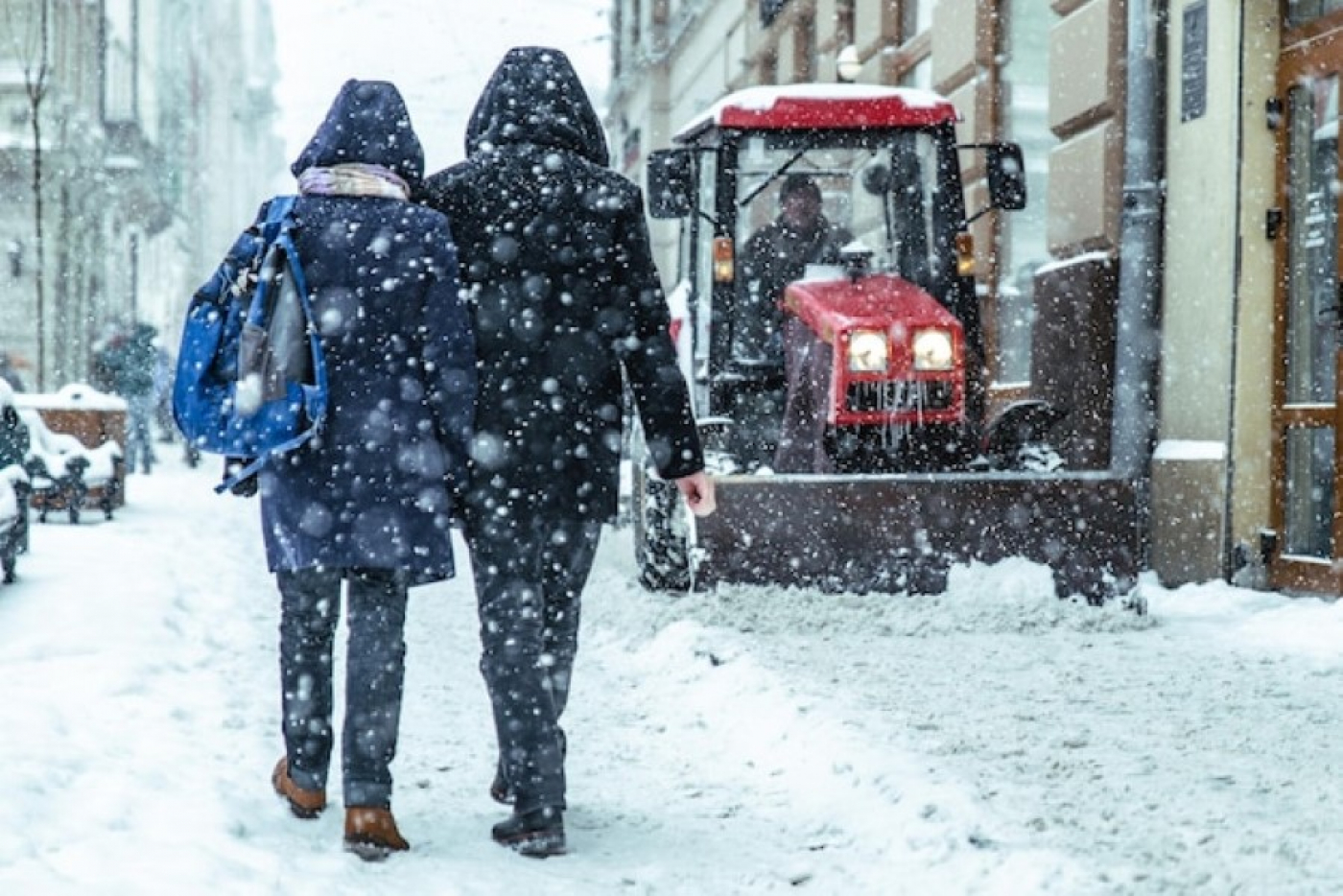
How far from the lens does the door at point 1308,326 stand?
8742mm

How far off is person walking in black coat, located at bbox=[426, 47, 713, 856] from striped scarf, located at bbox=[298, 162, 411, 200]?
14 cm

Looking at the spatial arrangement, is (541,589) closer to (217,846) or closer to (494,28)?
(217,846)

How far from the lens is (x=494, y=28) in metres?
39.4

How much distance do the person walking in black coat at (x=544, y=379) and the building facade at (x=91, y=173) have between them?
16453 mm

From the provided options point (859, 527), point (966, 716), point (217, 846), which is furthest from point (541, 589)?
point (859, 527)

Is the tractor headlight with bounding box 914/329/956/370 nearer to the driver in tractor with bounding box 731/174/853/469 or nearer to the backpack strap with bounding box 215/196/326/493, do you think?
the driver in tractor with bounding box 731/174/853/469

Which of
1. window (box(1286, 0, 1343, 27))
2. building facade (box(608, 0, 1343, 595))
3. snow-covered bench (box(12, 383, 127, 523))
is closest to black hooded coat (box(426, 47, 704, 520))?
building facade (box(608, 0, 1343, 595))

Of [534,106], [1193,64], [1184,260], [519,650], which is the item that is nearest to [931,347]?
[1184,260]

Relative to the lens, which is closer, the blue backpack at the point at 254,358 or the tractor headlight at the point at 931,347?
the blue backpack at the point at 254,358

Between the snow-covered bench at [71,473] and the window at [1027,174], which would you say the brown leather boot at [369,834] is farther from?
the snow-covered bench at [71,473]

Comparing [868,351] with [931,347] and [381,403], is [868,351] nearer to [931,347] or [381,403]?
[931,347]

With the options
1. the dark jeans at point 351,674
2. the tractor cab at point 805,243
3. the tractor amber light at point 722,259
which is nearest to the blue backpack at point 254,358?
the dark jeans at point 351,674

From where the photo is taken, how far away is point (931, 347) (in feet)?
27.6

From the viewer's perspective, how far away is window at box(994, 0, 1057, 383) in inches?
488
